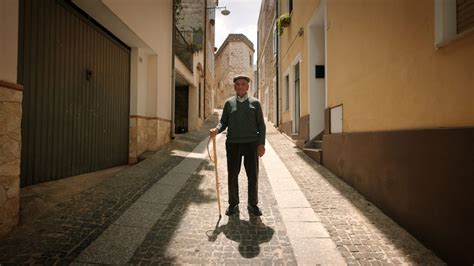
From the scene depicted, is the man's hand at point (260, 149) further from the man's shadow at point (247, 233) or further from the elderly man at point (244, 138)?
the man's shadow at point (247, 233)

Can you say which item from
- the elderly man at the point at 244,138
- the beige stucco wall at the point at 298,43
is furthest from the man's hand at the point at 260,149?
the beige stucco wall at the point at 298,43

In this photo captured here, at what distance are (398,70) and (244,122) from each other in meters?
1.97

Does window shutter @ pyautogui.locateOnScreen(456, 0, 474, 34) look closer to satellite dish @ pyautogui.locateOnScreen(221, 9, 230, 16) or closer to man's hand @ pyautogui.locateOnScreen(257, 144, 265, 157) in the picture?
man's hand @ pyautogui.locateOnScreen(257, 144, 265, 157)

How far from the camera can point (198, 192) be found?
4.53 metres

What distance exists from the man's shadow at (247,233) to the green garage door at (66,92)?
2.82 m

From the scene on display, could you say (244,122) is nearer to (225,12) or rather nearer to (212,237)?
(212,237)

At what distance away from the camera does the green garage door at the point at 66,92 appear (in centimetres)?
375

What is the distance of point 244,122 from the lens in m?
3.53

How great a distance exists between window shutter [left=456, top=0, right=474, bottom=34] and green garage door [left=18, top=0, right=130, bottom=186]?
16.2 ft

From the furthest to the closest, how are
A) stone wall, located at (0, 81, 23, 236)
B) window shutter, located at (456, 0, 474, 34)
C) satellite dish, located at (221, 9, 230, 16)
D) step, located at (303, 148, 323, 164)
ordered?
satellite dish, located at (221, 9, 230, 16)
step, located at (303, 148, 323, 164)
stone wall, located at (0, 81, 23, 236)
window shutter, located at (456, 0, 474, 34)

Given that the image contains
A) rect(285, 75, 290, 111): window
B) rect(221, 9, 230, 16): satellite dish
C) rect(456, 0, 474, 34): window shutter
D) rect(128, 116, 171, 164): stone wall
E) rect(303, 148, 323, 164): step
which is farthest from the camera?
rect(221, 9, 230, 16): satellite dish

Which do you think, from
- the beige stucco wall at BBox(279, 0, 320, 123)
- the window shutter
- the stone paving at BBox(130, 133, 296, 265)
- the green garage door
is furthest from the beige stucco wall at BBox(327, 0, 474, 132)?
the green garage door

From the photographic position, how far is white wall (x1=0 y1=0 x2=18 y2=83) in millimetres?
2725

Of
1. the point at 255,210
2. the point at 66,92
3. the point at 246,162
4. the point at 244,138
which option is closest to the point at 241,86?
the point at 244,138
